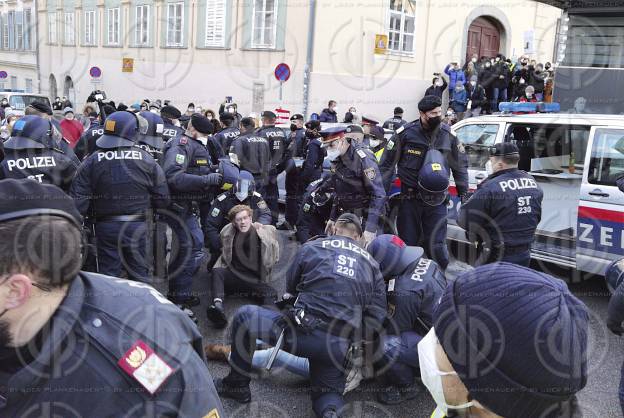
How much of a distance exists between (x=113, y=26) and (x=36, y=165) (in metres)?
22.7

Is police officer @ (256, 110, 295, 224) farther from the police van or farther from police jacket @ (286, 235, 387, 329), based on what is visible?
police jacket @ (286, 235, 387, 329)

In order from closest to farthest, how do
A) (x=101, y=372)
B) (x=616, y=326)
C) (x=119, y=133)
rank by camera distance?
1. (x=101, y=372)
2. (x=616, y=326)
3. (x=119, y=133)

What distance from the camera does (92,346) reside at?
1411 millimetres

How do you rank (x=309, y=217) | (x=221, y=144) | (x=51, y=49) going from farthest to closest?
(x=51, y=49), (x=221, y=144), (x=309, y=217)

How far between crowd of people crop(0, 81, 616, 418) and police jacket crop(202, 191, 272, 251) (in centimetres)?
2

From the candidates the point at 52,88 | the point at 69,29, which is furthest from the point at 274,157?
the point at 52,88

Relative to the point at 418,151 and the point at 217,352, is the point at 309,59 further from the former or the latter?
the point at 217,352

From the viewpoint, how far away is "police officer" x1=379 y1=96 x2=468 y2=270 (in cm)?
561

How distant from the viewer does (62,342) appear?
140 cm

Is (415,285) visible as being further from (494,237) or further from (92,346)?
(92,346)

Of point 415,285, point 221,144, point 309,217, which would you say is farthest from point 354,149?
point 221,144

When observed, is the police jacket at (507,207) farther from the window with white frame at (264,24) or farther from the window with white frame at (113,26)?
the window with white frame at (113,26)

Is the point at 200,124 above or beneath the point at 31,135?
above

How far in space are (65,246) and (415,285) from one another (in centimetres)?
280
